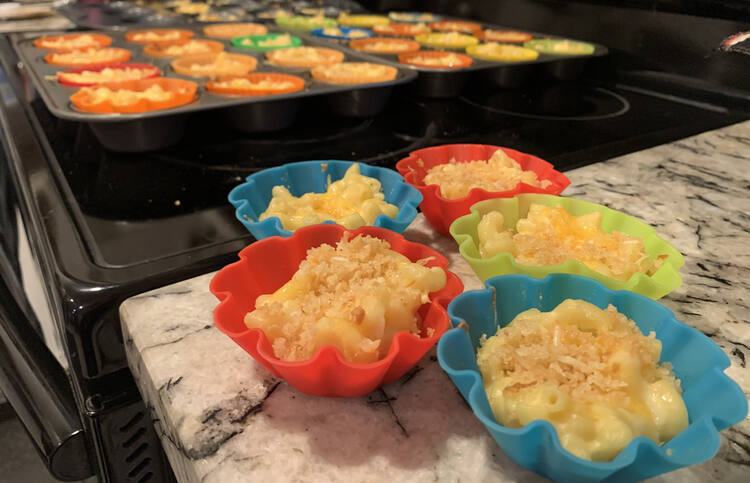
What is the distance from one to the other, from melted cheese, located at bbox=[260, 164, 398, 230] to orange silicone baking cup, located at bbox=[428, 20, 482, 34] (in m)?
1.68

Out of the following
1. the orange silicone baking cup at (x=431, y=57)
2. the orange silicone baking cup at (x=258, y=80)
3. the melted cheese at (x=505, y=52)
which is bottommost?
the orange silicone baking cup at (x=258, y=80)

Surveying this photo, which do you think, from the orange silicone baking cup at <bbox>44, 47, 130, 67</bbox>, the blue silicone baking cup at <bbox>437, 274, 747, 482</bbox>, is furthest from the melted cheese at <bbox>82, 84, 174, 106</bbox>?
the blue silicone baking cup at <bbox>437, 274, 747, 482</bbox>

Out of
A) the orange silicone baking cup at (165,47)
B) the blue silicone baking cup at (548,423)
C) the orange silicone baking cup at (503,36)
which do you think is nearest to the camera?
the blue silicone baking cup at (548,423)

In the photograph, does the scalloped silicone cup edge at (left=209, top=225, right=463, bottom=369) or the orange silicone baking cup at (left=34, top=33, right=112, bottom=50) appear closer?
the scalloped silicone cup edge at (left=209, top=225, right=463, bottom=369)

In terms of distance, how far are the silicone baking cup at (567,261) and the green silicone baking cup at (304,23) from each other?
1863 millimetres

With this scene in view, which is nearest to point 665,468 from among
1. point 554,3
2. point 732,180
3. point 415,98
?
point 732,180

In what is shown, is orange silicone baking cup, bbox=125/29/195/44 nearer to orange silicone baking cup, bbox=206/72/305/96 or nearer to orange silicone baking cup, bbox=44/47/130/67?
orange silicone baking cup, bbox=44/47/130/67

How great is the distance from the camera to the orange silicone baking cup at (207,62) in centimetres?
163

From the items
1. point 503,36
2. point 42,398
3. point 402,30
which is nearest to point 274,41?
point 402,30

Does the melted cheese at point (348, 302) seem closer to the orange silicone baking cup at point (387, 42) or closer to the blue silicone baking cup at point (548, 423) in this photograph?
the blue silicone baking cup at point (548, 423)

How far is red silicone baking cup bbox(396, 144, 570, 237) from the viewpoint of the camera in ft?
2.96

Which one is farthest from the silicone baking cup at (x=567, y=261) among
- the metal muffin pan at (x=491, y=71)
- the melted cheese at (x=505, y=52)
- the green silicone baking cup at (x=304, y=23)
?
the green silicone baking cup at (x=304, y=23)

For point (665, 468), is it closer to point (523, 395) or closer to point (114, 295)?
point (523, 395)

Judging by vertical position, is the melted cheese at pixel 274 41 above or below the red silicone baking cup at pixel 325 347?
below
